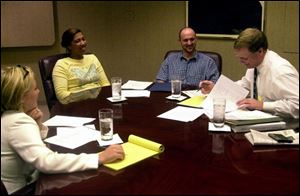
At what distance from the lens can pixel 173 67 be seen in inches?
123

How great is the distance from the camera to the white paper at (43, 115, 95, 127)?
70.7 inches

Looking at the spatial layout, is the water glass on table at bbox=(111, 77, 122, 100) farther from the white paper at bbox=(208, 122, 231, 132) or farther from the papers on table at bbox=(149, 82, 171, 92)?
the white paper at bbox=(208, 122, 231, 132)

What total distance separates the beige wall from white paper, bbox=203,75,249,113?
1.83 metres

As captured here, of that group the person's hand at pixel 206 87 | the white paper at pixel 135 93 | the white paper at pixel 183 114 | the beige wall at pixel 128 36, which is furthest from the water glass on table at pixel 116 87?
the beige wall at pixel 128 36

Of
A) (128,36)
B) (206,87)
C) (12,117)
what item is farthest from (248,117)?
(128,36)

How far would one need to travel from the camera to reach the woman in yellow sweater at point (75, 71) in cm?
267

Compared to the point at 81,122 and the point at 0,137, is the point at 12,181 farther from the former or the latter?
the point at 81,122

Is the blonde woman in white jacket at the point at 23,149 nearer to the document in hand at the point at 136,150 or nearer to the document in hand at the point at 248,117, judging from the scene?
the document in hand at the point at 136,150

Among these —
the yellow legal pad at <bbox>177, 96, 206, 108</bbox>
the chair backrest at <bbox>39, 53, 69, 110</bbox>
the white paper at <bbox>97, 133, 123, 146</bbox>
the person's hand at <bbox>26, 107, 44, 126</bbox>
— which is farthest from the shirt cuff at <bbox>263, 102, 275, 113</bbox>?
the chair backrest at <bbox>39, 53, 69, 110</bbox>

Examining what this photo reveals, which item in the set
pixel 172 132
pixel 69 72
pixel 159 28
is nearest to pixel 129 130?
pixel 172 132

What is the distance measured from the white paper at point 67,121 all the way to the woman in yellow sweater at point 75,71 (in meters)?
0.69

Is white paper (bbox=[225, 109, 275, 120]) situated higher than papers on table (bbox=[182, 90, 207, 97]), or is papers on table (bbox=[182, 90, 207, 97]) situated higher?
white paper (bbox=[225, 109, 275, 120])

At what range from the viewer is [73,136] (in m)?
1.60

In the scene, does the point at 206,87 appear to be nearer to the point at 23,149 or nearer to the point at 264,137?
the point at 264,137
